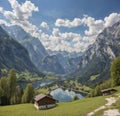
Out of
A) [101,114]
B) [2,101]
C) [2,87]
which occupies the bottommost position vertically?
[101,114]

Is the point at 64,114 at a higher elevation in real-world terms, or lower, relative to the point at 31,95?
lower

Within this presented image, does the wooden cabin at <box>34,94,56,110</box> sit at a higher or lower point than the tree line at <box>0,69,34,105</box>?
lower

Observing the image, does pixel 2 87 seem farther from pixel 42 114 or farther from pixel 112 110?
pixel 112 110

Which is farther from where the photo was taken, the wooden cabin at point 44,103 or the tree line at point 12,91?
the tree line at point 12,91

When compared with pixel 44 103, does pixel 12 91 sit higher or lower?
higher

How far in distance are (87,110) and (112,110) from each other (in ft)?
21.7

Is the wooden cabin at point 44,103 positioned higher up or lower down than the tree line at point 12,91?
lower down

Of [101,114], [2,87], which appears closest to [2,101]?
[2,87]

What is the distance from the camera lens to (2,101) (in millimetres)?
113812

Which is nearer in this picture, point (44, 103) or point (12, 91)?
point (44, 103)

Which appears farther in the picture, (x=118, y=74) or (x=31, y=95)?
(x=31, y=95)

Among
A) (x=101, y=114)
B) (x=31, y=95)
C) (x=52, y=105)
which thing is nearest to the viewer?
(x=101, y=114)

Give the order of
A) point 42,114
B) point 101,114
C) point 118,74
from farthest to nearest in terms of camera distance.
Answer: point 118,74 < point 42,114 < point 101,114

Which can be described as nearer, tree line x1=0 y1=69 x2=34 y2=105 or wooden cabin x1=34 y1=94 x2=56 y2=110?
wooden cabin x1=34 y1=94 x2=56 y2=110
